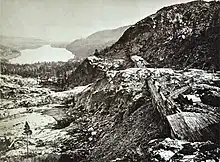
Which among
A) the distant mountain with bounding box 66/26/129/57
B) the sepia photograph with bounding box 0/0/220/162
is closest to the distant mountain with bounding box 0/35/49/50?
the sepia photograph with bounding box 0/0/220/162

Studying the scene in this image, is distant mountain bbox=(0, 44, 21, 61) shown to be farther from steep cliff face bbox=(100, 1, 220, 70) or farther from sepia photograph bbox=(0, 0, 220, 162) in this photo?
steep cliff face bbox=(100, 1, 220, 70)

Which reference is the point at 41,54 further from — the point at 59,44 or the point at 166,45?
the point at 166,45

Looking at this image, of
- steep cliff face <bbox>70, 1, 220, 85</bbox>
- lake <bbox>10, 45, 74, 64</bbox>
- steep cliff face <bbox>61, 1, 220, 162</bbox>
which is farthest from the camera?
steep cliff face <bbox>70, 1, 220, 85</bbox>

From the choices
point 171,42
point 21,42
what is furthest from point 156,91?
point 21,42

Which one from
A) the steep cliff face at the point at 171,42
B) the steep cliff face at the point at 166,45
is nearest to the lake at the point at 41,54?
the steep cliff face at the point at 166,45

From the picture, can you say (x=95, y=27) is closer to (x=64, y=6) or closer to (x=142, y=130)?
(x=64, y=6)

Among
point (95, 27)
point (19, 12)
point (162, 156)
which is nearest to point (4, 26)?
point (19, 12)

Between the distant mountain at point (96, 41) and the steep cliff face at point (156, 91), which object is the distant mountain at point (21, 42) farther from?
the steep cliff face at point (156, 91)
